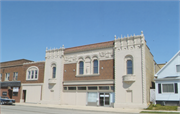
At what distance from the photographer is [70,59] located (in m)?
32.9

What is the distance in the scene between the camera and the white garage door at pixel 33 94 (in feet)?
117

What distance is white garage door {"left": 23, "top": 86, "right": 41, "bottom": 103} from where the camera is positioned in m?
35.8

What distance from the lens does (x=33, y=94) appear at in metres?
36.6

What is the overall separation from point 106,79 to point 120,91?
9.45 ft

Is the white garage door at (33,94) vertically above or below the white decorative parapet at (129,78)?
below

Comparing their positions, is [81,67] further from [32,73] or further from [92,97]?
[32,73]

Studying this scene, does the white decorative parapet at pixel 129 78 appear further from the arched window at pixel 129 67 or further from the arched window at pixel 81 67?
the arched window at pixel 81 67

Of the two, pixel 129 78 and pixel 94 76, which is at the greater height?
pixel 94 76

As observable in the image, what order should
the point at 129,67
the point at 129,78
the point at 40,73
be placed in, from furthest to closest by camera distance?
1. the point at 40,73
2. the point at 129,67
3. the point at 129,78

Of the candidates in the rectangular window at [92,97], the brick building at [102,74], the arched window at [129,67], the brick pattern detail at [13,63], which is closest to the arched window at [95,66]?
the brick building at [102,74]

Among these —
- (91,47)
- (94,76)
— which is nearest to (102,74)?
(94,76)

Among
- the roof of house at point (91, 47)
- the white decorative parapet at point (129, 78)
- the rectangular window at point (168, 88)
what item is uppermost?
the roof of house at point (91, 47)

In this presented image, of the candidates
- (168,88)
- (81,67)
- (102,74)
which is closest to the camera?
(168,88)

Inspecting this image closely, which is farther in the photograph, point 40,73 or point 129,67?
point 40,73
